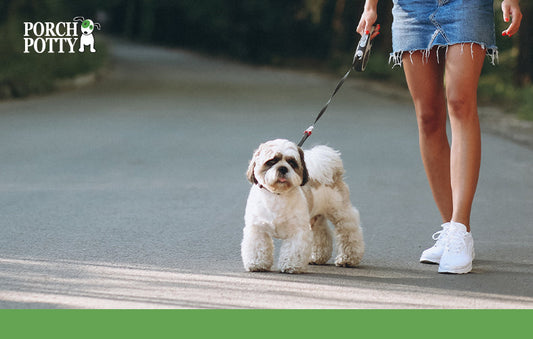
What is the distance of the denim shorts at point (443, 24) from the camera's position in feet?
15.7

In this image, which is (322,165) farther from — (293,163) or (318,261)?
(318,261)

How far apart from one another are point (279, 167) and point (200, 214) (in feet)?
7.48

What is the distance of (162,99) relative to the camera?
727 inches

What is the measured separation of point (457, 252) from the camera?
15.4 ft

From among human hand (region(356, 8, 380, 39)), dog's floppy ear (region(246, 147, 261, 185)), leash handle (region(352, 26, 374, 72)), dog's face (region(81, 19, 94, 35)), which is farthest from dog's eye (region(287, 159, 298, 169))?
dog's face (region(81, 19, 94, 35))

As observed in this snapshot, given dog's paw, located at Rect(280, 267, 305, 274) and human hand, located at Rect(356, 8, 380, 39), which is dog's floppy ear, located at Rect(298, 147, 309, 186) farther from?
human hand, located at Rect(356, 8, 380, 39)

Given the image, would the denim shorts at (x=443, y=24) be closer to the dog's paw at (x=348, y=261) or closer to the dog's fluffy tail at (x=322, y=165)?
the dog's fluffy tail at (x=322, y=165)

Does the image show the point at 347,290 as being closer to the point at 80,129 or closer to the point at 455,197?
the point at 455,197

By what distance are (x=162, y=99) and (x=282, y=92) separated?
156 inches

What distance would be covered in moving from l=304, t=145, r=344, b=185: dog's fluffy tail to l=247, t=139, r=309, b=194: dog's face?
23 centimetres

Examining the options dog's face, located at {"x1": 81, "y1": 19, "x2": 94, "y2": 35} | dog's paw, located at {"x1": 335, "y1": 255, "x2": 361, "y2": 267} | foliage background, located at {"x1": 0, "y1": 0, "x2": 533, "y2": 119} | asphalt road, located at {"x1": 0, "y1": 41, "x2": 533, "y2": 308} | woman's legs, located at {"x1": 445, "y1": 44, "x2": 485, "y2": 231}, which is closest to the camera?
asphalt road, located at {"x1": 0, "y1": 41, "x2": 533, "y2": 308}

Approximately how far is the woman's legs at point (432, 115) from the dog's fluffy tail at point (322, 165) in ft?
1.86

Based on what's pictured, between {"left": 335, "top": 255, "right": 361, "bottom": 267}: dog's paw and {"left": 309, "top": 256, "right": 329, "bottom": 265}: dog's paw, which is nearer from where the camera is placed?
{"left": 335, "top": 255, "right": 361, "bottom": 267}: dog's paw

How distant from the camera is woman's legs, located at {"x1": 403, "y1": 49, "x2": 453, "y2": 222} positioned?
16.4ft
